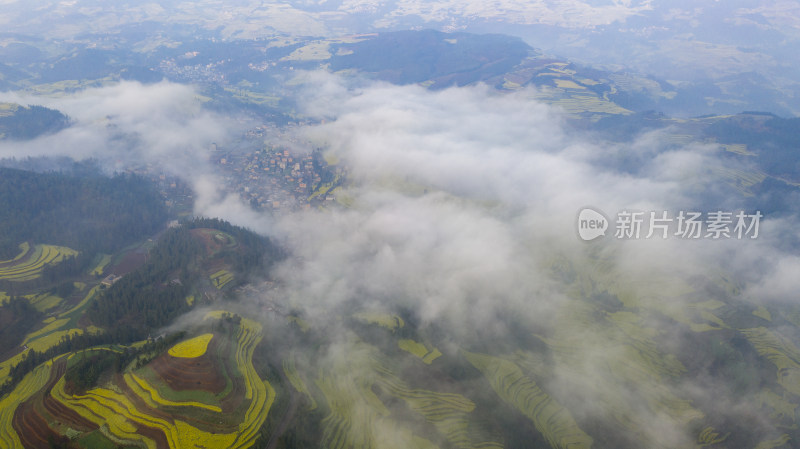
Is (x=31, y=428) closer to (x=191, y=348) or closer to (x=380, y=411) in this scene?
(x=191, y=348)

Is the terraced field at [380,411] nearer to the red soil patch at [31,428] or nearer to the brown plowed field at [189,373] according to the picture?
the brown plowed field at [189,373]

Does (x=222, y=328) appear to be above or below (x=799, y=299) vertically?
above

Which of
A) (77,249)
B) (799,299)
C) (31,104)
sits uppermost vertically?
(31,104)

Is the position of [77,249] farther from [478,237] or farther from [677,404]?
[677,404]

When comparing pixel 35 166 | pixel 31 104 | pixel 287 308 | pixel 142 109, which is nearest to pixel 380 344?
pixel 287 308

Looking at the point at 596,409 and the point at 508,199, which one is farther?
the point at 508,199

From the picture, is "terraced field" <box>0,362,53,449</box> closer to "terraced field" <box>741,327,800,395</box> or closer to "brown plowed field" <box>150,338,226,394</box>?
"brown plowed field" <box>150,338,226,394</box>

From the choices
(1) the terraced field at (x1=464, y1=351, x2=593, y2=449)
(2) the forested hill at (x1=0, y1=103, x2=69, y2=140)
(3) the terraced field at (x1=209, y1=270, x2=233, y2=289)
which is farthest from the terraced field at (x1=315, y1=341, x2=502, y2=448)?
(2) the forested hill at (x1=0, y1=103, x2=69, y2=140)
